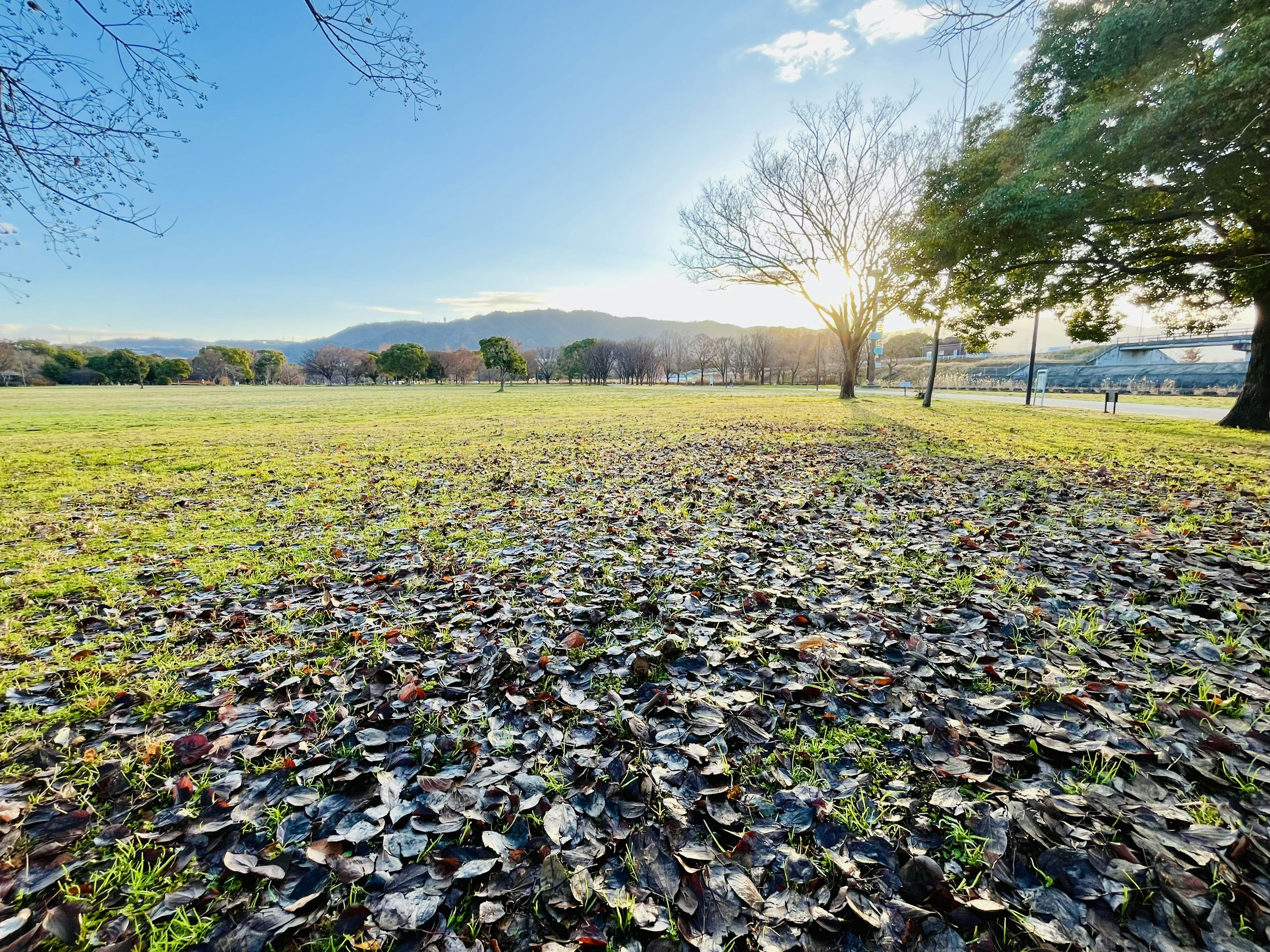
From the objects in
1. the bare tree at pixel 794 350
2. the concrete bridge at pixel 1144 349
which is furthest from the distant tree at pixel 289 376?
the concrete bridge at pixel 1144 349

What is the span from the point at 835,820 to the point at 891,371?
94.2m

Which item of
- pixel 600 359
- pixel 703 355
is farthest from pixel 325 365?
pixel 703 355

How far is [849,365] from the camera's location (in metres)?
29.5

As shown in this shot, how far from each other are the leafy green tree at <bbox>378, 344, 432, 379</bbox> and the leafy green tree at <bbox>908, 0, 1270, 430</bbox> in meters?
86.9

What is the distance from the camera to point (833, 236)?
2816 centimetres

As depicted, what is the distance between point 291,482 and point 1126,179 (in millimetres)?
17724

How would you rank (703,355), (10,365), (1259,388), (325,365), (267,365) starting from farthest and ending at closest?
(325,365) < (267,365) < (703,355) < (10,365) < (1259,388)

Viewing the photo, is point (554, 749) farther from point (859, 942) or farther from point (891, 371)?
point (891, 371)

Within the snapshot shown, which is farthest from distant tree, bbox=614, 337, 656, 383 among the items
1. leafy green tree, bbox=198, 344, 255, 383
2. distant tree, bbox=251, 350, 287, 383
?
leafy green tree, bbox=198, 344, 255, 383

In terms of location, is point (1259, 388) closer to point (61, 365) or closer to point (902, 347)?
point (902, 347)

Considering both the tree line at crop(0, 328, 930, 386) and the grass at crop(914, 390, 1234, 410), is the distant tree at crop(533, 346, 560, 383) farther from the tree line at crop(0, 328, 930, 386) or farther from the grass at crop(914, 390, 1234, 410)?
the grass at crop(914, 390, 1234, 410)

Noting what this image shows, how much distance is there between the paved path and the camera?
18500 mm

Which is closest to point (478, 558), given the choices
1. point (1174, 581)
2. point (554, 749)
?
point (554, 749)

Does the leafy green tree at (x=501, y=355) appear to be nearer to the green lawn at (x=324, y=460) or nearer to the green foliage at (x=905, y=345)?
the green lawn at (x=324, y=460)
